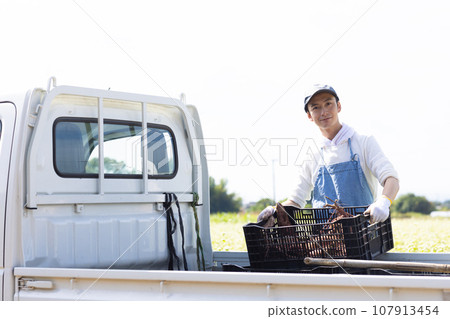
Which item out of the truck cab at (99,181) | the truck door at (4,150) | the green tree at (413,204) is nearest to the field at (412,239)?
the truck cab at (99,181)

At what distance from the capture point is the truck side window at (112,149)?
3.85 metres

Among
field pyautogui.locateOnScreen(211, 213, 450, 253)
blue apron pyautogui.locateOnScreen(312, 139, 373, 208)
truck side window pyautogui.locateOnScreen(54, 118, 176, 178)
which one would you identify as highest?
truck side window pyautogui.locateOnScreen(54, 118, 176, 178)

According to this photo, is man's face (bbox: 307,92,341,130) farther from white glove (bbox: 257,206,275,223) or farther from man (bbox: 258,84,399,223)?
white glove (bbox: 257,206,275,223)

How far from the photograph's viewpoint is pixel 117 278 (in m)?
3.08

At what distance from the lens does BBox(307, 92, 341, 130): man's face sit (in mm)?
4344

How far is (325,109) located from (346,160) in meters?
0.44

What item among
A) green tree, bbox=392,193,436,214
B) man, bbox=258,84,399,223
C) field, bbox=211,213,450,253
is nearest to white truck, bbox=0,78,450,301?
man, bbox=258,84,399,223

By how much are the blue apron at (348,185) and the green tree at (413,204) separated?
33945 millimetres

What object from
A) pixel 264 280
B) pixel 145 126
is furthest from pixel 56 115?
pixel 264 280

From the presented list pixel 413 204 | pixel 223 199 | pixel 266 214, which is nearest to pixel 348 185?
pixel 266 214

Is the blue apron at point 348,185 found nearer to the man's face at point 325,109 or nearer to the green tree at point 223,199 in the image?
the man's face at point 325,109

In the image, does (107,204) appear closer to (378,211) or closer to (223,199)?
(378,211)

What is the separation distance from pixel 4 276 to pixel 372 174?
2.78 m
